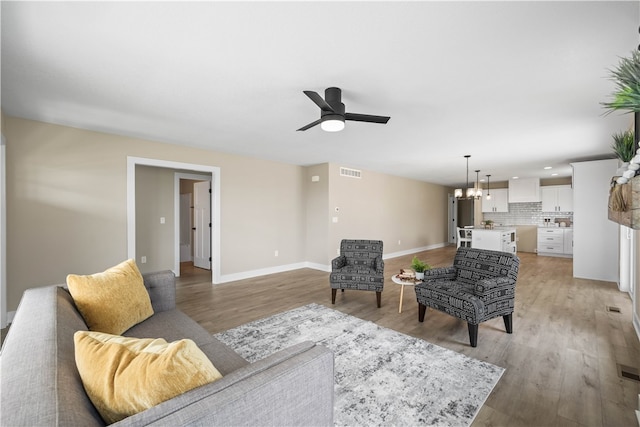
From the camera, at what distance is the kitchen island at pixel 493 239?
249 inches

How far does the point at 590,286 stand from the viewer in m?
4.74

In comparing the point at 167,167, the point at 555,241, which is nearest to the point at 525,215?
the point at 555,241

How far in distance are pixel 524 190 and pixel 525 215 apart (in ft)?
3.58

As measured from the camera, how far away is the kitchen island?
6.33m

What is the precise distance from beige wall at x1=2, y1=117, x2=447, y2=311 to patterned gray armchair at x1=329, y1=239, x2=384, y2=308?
1.66 meters

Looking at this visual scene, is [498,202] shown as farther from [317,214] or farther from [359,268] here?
[359,268]

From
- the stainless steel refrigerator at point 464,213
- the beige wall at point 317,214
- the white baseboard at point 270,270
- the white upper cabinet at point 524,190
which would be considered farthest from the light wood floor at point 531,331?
the stainless steel refrigerator at point 464,213

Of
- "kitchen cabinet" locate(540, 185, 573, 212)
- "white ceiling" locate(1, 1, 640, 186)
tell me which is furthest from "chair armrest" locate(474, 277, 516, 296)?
"kitchen cabinet" locate(540, 185, 573, 212)

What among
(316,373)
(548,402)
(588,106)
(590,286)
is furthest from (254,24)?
(590,286)

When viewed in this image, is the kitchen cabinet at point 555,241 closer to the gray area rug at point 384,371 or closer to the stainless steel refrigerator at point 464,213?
the stainless steel refrigerator at point 464,213

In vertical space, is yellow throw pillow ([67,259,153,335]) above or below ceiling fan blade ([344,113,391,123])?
below

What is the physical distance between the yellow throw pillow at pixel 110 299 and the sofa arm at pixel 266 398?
1.35 m

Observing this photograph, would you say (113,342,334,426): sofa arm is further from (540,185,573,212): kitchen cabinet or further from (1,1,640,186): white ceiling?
(540,185,573,212): kitchen cabinet

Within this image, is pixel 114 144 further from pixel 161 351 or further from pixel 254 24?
pixel 161 351
